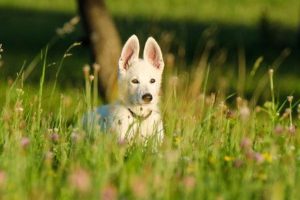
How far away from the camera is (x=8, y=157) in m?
6.12

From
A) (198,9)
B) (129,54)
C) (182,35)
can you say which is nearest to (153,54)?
(129,54)

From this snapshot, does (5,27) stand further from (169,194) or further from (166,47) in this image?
(169,194)

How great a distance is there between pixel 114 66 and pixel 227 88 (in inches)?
145

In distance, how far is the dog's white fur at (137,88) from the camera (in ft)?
26.3

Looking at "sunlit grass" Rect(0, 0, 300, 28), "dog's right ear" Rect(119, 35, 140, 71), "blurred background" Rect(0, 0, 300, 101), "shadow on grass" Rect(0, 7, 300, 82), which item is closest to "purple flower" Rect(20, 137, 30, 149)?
"dog's right ear" Rect(119, 35, 140, 71)

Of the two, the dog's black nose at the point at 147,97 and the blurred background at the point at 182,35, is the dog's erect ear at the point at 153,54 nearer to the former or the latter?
the dog's black nose at the point at 147,97

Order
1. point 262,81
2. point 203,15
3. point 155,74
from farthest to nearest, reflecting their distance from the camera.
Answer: point 203,15, point 262,81, point 155,74

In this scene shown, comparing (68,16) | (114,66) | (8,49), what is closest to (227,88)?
(114,66)

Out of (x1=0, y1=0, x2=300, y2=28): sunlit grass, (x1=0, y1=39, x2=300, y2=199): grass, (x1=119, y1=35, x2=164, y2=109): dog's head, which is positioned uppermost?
(x1=0, y1=0, x2=300, y2=28): sunlit grass

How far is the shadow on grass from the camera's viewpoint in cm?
2416

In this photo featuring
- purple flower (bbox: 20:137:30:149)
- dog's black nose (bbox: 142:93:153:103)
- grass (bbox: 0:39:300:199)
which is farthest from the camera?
dog's black nose (bbox: 142:93:153:103)

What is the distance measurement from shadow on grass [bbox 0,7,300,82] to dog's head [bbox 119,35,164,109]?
1169 cm

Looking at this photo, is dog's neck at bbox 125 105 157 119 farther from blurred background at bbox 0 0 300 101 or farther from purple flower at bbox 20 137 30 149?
blurred background at bbox 0 0 300 101

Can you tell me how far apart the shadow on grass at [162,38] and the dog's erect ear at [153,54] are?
1167 cm
